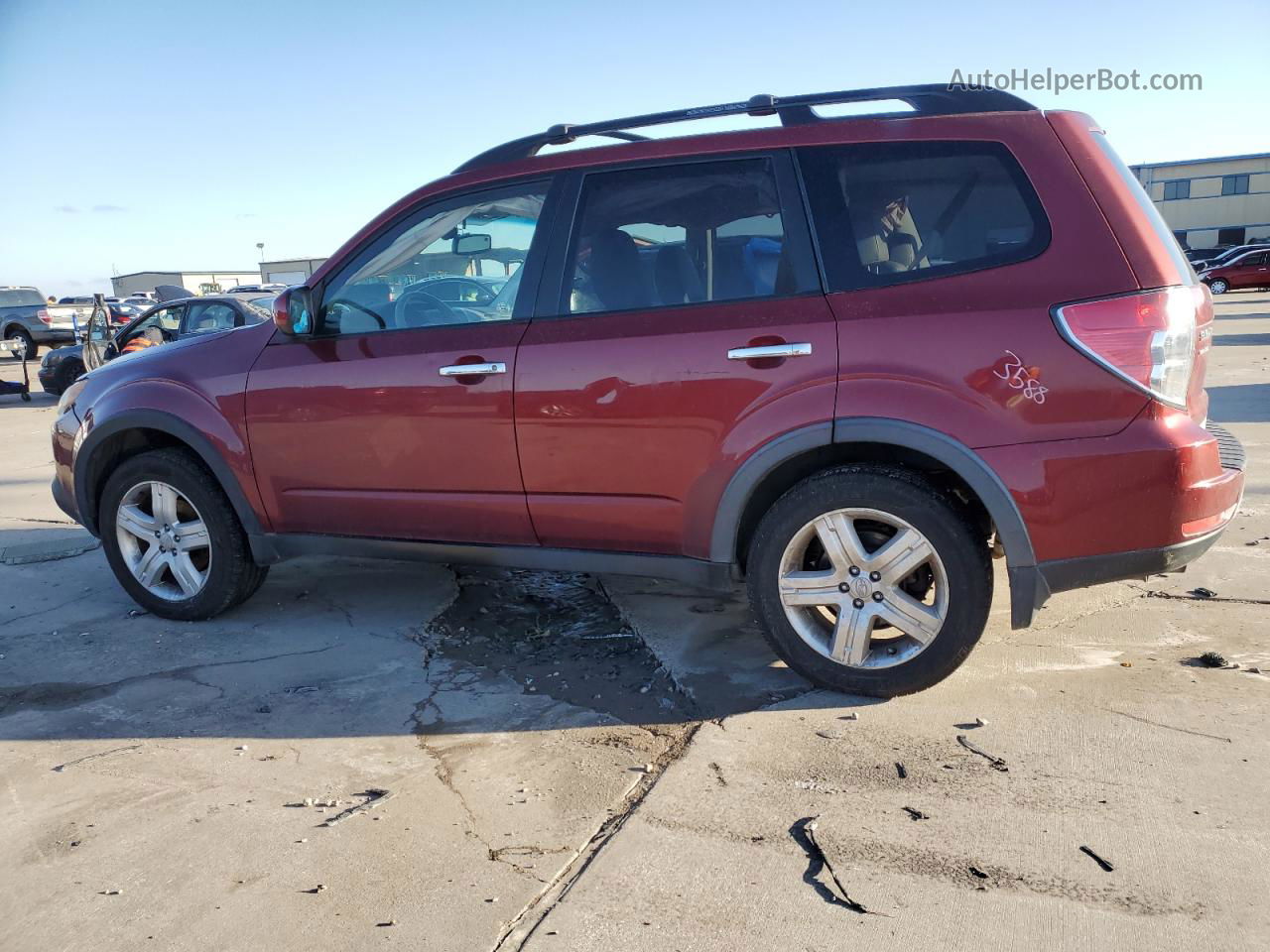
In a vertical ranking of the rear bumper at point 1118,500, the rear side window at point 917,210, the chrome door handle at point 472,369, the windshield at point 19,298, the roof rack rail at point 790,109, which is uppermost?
the windshield at point 19,298

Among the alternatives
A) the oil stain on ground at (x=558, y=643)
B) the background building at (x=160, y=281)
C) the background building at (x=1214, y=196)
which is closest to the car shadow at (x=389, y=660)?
the oil stain on ground at (x=558, y=643)

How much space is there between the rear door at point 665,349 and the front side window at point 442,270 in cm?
22

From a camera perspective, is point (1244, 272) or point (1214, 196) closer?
point (1244, 272)

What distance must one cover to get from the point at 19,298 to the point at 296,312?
939 inches

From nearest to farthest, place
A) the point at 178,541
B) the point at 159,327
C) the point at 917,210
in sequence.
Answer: the point at 917,210 < the point at 178,541 < the point at 159,327

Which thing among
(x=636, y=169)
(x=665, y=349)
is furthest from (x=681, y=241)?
(x=665, y=349)

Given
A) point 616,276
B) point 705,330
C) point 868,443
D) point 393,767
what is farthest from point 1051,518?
point 393,767

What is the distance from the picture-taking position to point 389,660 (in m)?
4.15

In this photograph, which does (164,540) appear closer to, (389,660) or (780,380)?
(389,660)

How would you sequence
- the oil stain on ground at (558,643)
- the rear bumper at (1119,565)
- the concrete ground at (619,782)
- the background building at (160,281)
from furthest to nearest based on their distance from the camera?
the background building at (160,281) < the oil stain on ground at (558,643) < the rear bumper at (1119,565) < the concrete ground at (619,782)

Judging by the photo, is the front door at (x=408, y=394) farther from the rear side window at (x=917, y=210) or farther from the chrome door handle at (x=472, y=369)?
the rear side window at (x=917, y=210)

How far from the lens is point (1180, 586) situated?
4.61 metres

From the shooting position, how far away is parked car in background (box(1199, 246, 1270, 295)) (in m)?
34.2

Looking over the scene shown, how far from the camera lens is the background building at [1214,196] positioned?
50719 mm
